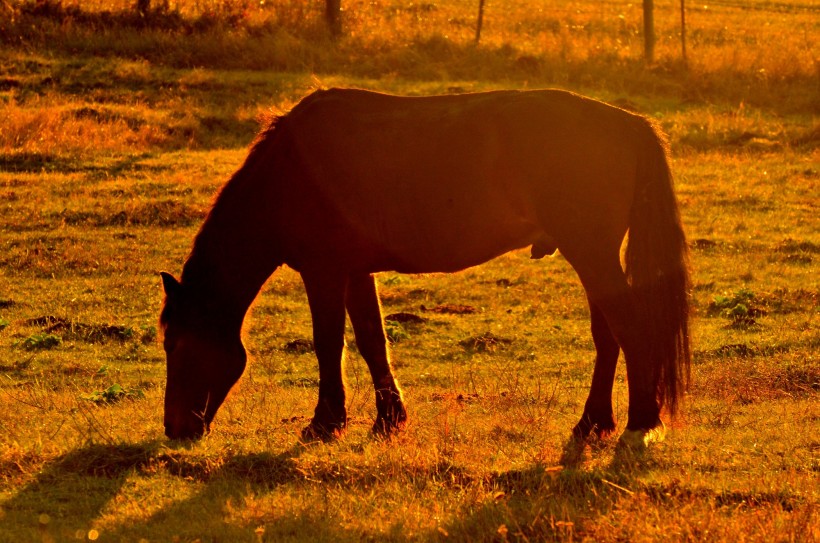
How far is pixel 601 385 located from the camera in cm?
762

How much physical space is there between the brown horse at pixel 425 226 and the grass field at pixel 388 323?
436 millimetres

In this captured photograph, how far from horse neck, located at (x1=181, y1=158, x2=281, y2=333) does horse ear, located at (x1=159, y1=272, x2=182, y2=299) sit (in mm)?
95

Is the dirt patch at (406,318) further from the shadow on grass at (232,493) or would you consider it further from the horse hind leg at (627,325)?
the horse hind leg at (627,325)

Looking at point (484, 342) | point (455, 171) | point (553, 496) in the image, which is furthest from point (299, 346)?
point (553, 496)

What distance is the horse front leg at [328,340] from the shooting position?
788cm

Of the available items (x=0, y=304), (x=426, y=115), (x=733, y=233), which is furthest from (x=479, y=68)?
(x=426, y=115)

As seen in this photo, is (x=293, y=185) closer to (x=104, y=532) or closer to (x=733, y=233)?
(x=104, y=532)

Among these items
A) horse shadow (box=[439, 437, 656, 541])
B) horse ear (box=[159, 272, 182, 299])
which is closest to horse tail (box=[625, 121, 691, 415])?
horse shadow (box=[439, 437, 656, 541])

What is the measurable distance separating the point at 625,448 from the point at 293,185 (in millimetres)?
2847

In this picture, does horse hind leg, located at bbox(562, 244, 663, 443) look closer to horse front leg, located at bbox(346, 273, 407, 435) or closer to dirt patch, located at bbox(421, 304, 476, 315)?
horse front leg, located at bbox(346, 273, 407, 435)

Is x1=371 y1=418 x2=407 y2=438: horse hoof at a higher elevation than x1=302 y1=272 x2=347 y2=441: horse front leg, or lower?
lower

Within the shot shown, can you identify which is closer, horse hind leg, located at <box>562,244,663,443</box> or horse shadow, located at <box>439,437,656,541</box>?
horse shadow, located at <box>439,437,656,541</box>

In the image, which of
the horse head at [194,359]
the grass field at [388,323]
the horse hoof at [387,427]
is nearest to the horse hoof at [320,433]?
the grass field at [388,323]

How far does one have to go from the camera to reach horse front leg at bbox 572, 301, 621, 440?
296 inches
